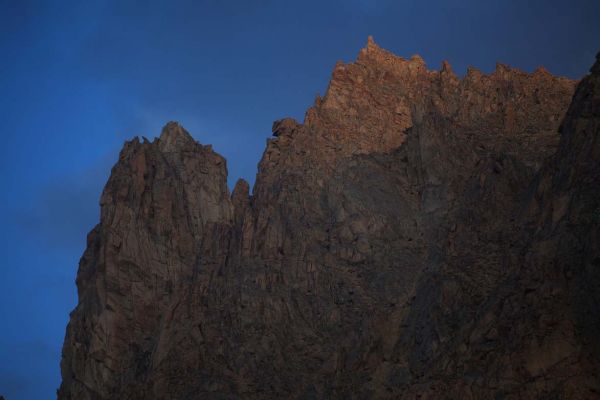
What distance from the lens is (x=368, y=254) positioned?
92812 mm

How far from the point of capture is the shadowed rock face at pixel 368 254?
2788 inches

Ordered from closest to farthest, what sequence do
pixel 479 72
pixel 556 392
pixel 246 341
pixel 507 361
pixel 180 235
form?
pixel 556 392
pixel 507 361
pixel 246 341
pixel 180 235
pixel 479 72

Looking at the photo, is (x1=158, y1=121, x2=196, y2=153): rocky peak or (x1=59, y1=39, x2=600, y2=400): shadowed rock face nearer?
(x1=59, y1=39, x2=600, y2=400): shadowed rock face

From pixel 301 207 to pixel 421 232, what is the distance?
1193 cm

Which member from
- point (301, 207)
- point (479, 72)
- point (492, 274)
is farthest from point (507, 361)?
point (479, 72)

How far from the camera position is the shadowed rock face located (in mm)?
70812

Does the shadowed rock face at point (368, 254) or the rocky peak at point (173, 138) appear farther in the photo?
the rocky peak at point (173, 138)

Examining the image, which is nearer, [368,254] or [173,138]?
[368,254]

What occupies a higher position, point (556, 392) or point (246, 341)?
point (246, 341)

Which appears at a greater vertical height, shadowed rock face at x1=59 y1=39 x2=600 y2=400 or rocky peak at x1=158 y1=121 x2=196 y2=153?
rocky peak at x1=158 y1=121 x2=196 y2=153

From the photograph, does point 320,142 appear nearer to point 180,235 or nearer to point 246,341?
point 180,235

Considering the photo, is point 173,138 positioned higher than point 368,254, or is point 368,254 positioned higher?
point 173,138

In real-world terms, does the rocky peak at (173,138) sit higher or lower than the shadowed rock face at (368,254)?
higher

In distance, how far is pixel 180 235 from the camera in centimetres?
10506
